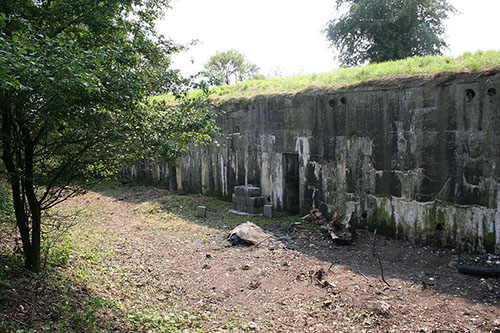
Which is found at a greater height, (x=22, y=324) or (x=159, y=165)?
(x=159, y=165)

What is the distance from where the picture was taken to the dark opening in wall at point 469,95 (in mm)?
7777

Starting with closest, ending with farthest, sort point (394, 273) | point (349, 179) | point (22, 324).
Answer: point (22, 324) < point (394, 273) < point (349, 179)

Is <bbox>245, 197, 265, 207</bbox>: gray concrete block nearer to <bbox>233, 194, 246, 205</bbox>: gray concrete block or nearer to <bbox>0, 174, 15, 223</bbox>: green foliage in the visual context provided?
<bbox>233, 194, 246, 205</bbox>: gray concrete block

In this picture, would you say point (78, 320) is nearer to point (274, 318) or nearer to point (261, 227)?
point (274, 318)

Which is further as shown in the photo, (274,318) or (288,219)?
(288,219)

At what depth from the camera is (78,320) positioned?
16.1 ft

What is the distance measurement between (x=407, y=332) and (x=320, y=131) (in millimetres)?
6211

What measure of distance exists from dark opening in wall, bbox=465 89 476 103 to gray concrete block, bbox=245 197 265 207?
6.16 meters

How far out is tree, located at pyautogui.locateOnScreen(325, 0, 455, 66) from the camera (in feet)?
73.9

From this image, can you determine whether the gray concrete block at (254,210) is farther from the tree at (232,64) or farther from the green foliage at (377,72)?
the tree at (232,64)

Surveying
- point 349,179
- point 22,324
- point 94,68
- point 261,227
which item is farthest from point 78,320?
point 349,179

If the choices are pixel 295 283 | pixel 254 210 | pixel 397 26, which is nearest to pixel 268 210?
pixel 254 210

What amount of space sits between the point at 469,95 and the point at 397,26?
17.0 metres

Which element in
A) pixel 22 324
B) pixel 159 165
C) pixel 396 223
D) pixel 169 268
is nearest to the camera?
pixel 22 324
